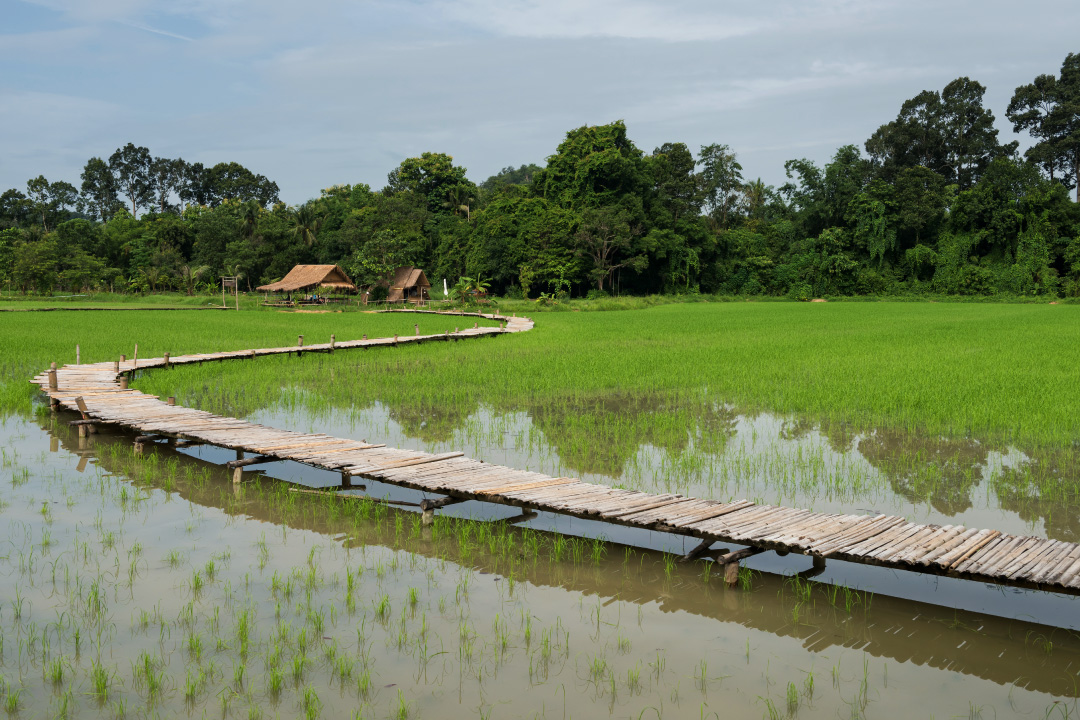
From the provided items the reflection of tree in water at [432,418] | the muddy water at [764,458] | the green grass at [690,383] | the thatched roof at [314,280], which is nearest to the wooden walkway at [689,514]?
the muddy water at [764,458]

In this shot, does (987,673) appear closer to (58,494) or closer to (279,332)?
(58,494)

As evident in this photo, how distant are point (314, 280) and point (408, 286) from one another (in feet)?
15.5

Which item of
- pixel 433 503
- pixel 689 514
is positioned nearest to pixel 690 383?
pixel 433 503

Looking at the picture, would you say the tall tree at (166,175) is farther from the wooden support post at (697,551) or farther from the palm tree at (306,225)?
the wooden support post at (697,551)

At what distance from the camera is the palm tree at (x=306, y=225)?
1925 inches

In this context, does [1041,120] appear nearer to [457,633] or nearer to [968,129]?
[968,129]

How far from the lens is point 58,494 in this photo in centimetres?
653

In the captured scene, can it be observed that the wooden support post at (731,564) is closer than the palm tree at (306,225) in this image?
Yes

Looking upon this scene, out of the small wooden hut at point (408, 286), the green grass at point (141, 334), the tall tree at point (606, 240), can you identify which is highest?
the tall tree at point (606, 240)

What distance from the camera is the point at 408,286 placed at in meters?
42.2

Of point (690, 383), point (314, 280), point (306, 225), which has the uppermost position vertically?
point (306, 225)

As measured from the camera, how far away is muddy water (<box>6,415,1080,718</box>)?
11.0 ft

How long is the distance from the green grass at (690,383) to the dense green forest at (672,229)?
24.3m

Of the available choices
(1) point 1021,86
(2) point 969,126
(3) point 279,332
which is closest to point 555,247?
(3) point 279,332
